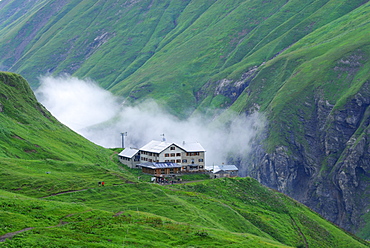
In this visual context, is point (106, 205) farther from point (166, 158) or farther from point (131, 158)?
point (131, 158)

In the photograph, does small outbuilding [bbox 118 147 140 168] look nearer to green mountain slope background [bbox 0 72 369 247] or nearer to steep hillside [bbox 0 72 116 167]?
green mountain slope background [bbox 0 72 369 247]

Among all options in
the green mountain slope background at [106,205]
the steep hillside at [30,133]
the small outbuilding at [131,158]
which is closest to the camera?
the green mountain slope background at [106,205]

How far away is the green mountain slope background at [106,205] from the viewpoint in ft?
238

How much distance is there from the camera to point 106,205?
326ft

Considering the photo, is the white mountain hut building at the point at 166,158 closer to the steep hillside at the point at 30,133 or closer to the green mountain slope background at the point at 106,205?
the green mountain slope background at the point at 106,205

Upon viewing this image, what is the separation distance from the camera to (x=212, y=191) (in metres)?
152

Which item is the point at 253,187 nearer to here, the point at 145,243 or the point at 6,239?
the point at 145,243

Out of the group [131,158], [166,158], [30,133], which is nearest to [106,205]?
[30,133]

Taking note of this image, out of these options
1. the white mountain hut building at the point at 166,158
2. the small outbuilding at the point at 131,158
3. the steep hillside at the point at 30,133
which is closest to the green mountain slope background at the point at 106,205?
the steep hillside at the point at 30,133

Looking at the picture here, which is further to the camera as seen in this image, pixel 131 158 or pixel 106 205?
pixel 131 158

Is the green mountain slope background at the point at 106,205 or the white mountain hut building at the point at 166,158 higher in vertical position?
the white mountain hut building at the point at 166,158

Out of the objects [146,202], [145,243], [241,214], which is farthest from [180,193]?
[145,243]

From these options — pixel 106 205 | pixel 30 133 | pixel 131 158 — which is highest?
pixel 30 133

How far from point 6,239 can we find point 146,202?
4716cm
